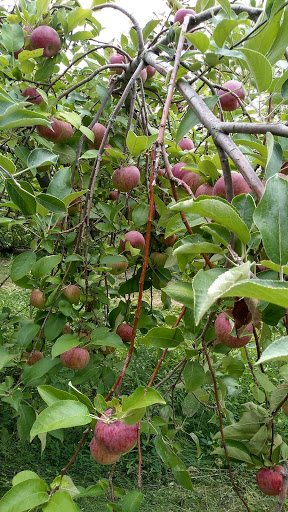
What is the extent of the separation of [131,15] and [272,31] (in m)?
0.65

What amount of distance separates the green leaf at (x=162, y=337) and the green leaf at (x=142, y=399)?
0.16 meters

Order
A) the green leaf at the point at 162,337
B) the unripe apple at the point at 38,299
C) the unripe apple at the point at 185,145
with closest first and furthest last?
the green leaf at the point at 162,337 → the unripe apple at the point at 38,299 → the unripe apple at the point at 185,145

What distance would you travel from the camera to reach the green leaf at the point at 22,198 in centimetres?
71

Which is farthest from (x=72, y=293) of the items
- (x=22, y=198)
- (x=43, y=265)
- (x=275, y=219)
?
(x=275, y=219)

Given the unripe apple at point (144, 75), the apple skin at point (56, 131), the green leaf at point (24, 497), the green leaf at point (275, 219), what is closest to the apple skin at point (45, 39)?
the apple skin at point (56, 131)

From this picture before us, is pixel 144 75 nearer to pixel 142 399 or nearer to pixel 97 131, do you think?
pixel 97 131

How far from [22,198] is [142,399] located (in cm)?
42

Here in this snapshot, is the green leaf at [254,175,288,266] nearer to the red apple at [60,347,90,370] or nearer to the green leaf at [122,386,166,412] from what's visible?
the green leaf at [122,386,166,412]

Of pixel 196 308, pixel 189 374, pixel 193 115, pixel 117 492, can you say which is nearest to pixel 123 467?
pixel 117 492

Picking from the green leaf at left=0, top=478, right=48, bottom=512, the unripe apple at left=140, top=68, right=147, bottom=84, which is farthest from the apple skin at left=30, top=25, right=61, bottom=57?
the green leaf at left=0, top=478, right=48, bottom=512

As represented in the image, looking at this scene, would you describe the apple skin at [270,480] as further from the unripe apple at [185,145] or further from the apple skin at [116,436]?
the unripe apple at [185,145]

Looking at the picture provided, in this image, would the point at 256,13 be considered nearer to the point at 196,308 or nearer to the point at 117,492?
the point at 196,308

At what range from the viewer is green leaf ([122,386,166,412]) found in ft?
1.57

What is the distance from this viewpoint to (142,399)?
0.49 metres
